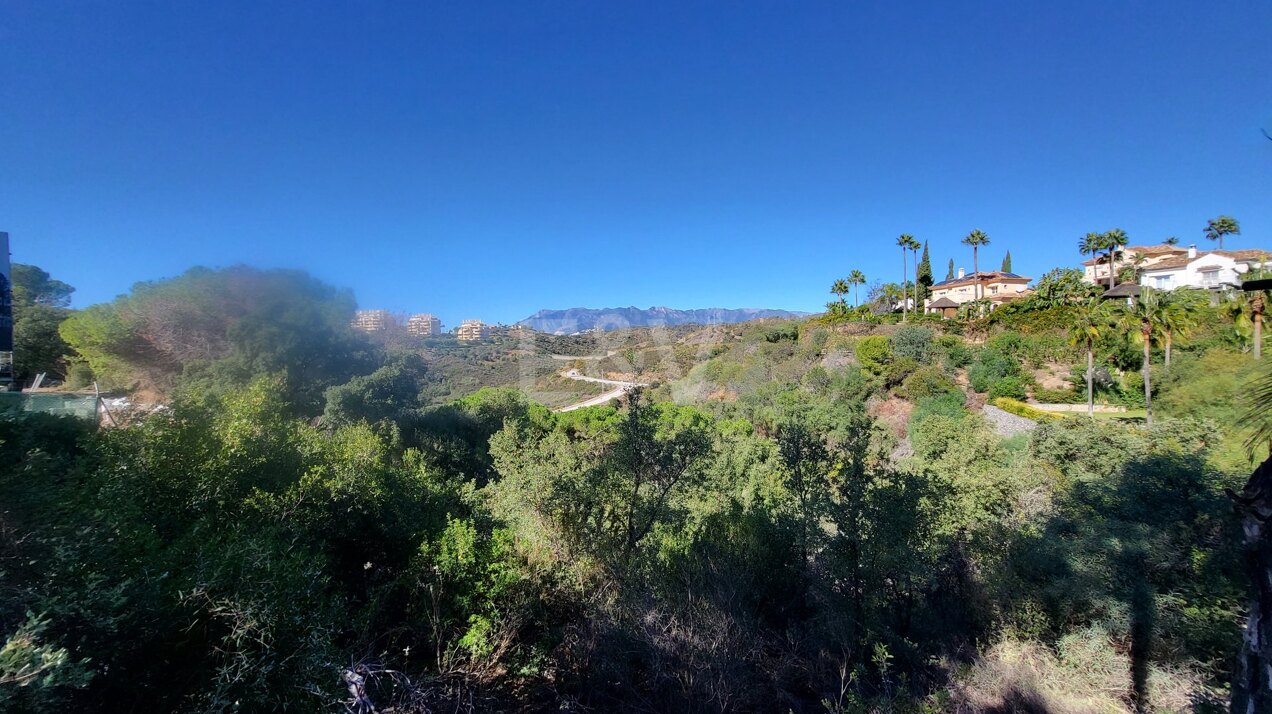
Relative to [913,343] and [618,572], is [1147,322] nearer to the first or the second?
[913,343]

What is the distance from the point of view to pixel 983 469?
32.9ft

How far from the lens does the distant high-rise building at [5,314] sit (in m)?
7.17

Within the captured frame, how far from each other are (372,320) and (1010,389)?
30805mm

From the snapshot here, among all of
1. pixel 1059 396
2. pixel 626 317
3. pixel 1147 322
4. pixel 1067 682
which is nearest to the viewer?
pixel 1067 682

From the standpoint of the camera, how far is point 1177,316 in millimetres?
14961

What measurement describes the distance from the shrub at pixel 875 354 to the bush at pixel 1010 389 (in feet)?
17.5

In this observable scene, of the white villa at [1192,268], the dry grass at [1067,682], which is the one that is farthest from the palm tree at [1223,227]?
the dry grass at [1067,682]

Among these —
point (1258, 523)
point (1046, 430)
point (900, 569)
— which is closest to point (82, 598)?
point (1258, 523)

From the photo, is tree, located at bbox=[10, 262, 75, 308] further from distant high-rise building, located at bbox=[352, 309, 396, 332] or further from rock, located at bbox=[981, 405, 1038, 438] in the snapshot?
rock, located at bbox=[981, 405, 1038, 438]

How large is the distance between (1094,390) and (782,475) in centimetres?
2017

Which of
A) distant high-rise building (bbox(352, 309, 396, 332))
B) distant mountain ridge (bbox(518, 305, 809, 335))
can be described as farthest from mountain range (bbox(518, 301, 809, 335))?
distant high-rise building (bbox(352, 309, 396, 332))

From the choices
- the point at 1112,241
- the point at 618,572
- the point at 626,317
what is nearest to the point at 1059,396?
the point at 1112,241

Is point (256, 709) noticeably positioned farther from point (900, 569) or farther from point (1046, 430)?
point (1046, 430)

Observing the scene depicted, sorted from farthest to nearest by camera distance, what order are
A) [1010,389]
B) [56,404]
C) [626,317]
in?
[626,317]
[1010,389]
[56,404]
